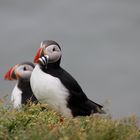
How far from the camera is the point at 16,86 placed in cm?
1083

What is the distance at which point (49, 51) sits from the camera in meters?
9.71

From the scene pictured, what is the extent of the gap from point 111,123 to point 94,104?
4.47m

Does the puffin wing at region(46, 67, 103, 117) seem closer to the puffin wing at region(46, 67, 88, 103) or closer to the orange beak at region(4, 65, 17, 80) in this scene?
the puffin wing at region(46, 67, 88, 103)

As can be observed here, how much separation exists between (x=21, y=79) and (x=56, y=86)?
6.72 feet

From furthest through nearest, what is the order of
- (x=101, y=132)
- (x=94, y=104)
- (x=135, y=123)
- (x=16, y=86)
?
(x=16, y=86) → (x=94, y=104) → (x=135, y=123) → (x=101, y=132)

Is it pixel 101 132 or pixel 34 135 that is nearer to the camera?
pixel 34 135

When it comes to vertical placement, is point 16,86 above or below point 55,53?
below

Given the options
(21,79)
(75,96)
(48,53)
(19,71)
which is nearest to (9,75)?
(19,71)

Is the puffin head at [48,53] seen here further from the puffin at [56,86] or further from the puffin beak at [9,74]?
the puffin beak at [9,74]

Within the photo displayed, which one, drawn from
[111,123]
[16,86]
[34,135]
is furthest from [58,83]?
[34,135]

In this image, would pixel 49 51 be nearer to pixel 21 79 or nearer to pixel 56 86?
pixel 56 86

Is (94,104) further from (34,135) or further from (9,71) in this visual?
(34,135)

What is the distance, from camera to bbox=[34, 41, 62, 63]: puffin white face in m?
9.59

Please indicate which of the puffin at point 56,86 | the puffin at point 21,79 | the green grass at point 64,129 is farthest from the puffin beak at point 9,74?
the green grass at point 64,129
